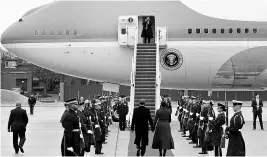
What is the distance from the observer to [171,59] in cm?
2469

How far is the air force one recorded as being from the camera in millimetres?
24547

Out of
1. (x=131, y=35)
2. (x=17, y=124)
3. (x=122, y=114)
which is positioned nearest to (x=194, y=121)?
(x=122, y=114)

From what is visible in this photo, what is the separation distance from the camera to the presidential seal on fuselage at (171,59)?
80.7ft

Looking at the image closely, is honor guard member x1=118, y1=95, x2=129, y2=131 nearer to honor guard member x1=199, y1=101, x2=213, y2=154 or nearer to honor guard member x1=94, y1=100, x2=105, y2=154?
honor guard member x1=94, y1=100, x2=105, y2=154

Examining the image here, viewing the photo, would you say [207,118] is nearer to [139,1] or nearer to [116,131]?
[116,131]

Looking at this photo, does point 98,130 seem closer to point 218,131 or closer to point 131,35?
point 218,131

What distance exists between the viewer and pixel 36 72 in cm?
8212

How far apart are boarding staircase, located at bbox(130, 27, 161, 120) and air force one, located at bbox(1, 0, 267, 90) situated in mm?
346

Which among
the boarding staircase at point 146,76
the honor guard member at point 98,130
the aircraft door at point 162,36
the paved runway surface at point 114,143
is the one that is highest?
the aircraft door at point 162,36

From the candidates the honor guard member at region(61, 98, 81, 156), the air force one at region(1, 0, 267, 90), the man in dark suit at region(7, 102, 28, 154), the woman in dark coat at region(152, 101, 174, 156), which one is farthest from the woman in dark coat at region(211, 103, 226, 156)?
the air force one at region(1, 0, 267, 90)

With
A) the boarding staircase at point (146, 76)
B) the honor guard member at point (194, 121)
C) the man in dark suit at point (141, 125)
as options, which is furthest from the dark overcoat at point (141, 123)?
the boarding staircase at point (146, 76)

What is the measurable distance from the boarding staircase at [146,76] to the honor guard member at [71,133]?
1018 cm

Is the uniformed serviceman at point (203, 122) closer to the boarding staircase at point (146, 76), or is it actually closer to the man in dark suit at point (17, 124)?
the man in dark suit at point (17, 124)

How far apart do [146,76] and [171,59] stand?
2.16 meters
